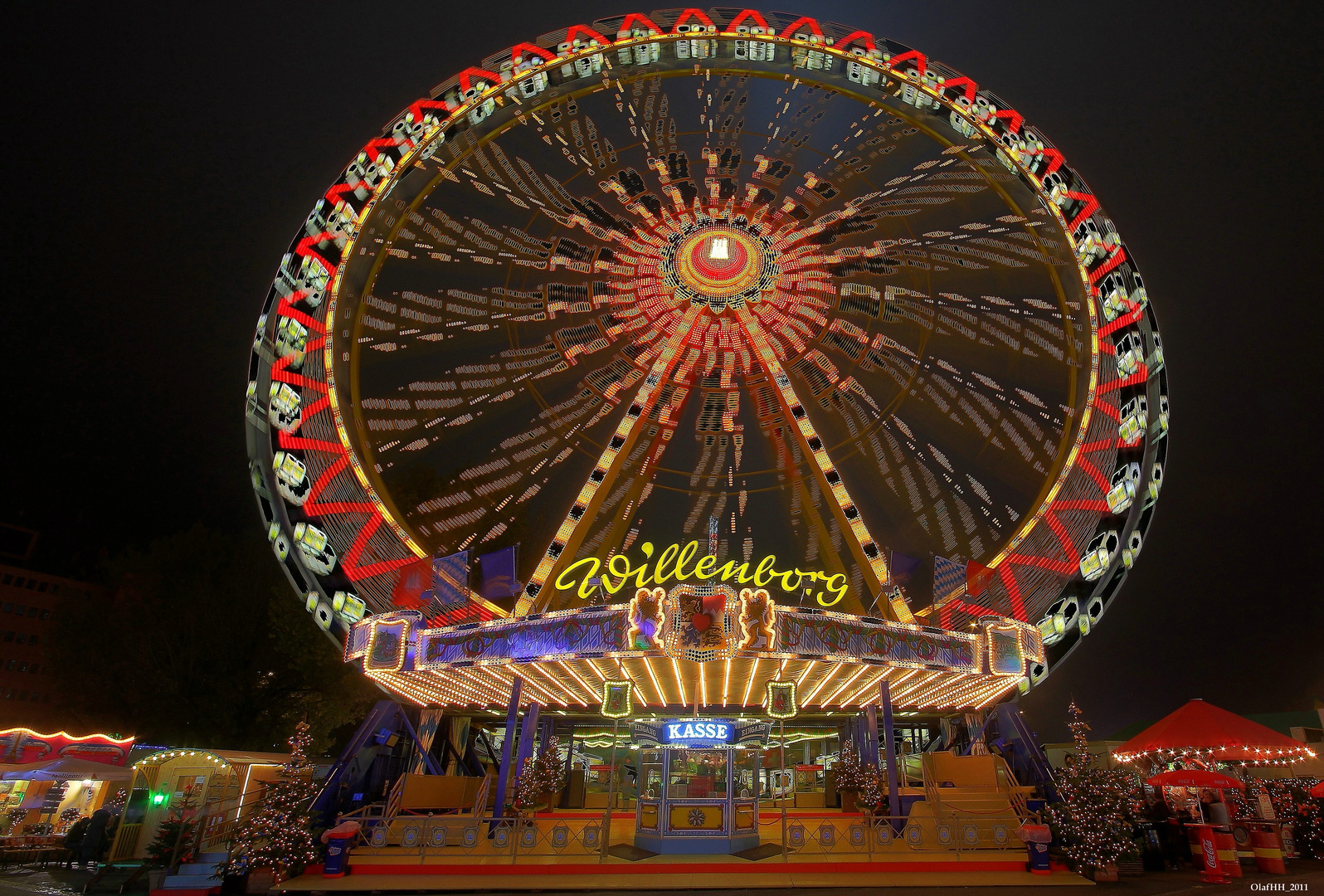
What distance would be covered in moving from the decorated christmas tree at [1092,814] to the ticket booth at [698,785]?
4849 millimetres

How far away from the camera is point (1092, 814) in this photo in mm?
11062

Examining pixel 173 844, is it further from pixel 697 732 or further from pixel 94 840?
pixel 697 732

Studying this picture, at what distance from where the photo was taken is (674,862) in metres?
11.2

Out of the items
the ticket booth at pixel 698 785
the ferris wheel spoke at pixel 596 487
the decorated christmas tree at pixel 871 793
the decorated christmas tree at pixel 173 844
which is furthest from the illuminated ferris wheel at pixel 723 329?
the decorated christmas tree at pixel 173 844

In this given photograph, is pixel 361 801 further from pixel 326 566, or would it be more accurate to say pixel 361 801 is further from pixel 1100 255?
pixel 1100 255

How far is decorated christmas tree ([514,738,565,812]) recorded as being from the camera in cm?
1378

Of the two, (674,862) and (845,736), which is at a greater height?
(845,736)

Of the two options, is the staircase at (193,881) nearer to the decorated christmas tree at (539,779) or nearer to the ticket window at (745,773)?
the decorated christmas tree at (539,779)

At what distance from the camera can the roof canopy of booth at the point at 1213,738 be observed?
15.3 meters

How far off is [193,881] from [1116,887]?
42.2 ft

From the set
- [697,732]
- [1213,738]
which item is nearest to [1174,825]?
[1213,738]

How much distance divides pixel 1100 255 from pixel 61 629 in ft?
98.5

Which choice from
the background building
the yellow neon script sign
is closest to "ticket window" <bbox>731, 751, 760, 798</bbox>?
the yellow neon script sign

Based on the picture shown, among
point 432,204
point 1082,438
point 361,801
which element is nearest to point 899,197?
point 1082,438
